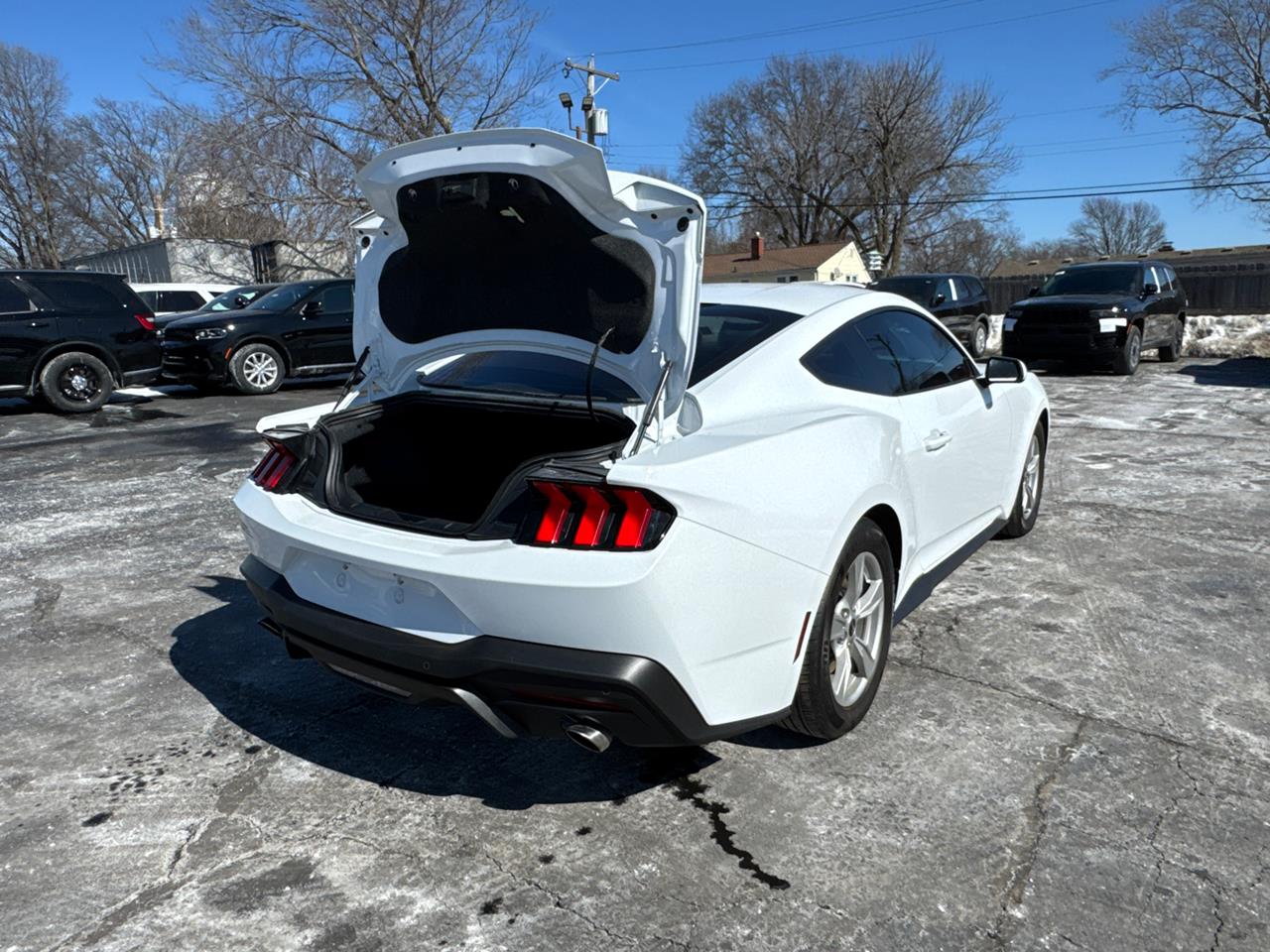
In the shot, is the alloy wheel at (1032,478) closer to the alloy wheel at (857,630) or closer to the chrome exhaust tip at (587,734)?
the alloy wheel at (857,630)

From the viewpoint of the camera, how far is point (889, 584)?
11.3ft

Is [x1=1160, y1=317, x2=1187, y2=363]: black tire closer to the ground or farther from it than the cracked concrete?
farther from it

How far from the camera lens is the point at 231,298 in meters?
16.2

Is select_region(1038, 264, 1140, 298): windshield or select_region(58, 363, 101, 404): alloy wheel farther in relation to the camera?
select_region(1038, 264, 1140, 298): windshield

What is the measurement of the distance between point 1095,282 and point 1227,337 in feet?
12.6

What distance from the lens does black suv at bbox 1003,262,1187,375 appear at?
14391mm

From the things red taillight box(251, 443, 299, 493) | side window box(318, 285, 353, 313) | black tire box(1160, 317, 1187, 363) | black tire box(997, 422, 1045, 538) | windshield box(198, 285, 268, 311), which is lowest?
black tire box(997, 422, 1045, 538)

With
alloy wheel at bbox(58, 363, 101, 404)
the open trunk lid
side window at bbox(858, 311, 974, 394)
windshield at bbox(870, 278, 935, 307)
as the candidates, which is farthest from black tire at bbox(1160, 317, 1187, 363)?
alloy wheel at bbox(58, 363, 101, 404)

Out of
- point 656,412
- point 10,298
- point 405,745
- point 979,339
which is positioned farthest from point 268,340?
point 656,412

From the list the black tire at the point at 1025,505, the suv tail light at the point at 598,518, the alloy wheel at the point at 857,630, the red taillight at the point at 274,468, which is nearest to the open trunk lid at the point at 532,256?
the suv tail light at the point at 598,518

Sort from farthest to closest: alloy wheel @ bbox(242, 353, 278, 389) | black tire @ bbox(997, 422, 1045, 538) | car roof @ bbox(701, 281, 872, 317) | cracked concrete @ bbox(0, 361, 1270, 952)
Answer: alloy wheel @ bbox(242, 353, 278, 389) < black tire @ bbox(997, 422, 1045, 538) < car roof @ bbox(701, 281, 872, 317) < cracked concrete @ bbox(0, 361, 1270, 952)

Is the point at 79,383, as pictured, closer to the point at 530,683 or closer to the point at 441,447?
the point at 441,447

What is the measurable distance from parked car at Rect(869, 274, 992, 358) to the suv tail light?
49.1 feet

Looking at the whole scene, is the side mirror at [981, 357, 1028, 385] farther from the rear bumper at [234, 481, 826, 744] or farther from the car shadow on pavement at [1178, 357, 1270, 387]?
the car shadow on pavement at [1178, 357, 1270, 387]
